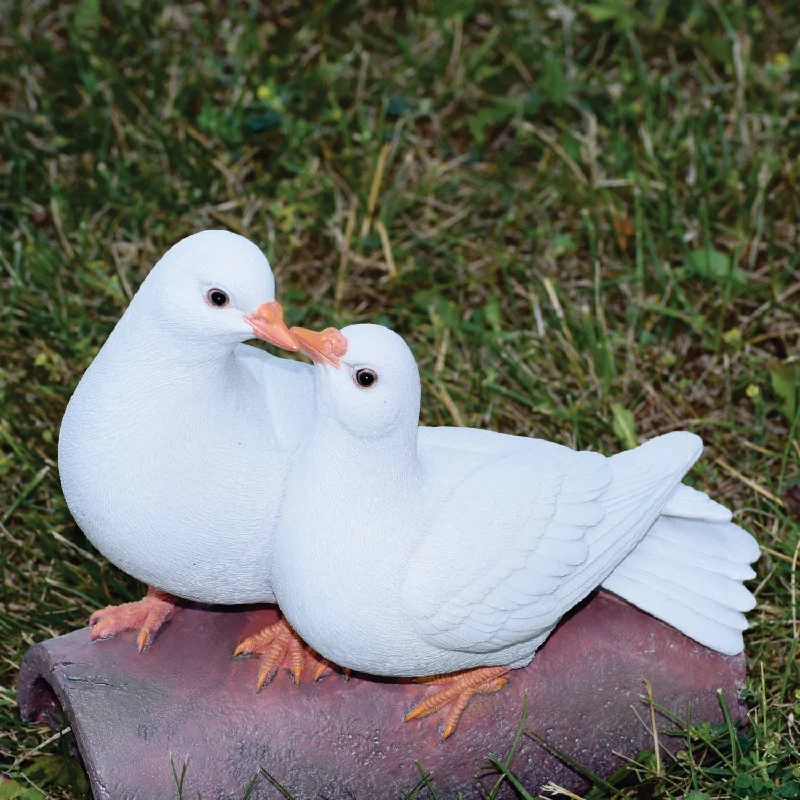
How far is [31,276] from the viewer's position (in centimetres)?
443

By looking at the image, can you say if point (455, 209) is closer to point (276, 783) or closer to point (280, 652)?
point (280, 652)

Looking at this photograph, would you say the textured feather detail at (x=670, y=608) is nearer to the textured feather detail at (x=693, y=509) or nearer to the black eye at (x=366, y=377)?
the textured feather detail at (x=693, y=509)

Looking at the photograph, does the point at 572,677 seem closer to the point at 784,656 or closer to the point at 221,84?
the point at 784,656

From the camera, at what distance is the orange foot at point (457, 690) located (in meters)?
2.99

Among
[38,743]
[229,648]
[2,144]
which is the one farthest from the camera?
[2,144]

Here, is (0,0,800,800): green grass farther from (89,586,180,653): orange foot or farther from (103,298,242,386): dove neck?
(103,298,242,386): dove neck

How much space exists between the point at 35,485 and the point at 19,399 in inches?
15.3

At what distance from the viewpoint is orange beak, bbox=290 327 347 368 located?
98.7 inches

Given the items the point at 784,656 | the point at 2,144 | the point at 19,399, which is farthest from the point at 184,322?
the point at 2,144

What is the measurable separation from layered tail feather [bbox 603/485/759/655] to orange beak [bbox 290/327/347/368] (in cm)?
108

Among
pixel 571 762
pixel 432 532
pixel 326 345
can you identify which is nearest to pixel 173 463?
pixel 326 345

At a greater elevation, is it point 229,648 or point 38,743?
point 229,648

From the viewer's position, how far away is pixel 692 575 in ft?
10.5

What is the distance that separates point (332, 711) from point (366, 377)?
2.99 feet
